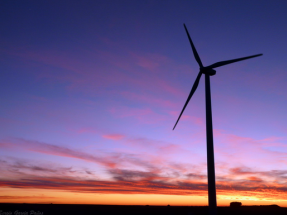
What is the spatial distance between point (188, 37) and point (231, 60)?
31.1 feet

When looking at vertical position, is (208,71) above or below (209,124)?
above

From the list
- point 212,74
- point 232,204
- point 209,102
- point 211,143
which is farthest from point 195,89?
point 232,204

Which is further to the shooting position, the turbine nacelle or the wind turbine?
the turbine nacelle

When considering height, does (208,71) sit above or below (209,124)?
above

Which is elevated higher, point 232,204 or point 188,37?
point 188,37

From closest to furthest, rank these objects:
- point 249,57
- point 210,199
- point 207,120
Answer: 1. point 210,199
2. point 207,120
3. point 249,57

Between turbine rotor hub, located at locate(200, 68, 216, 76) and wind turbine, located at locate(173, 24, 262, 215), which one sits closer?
wind turbine, located at locate(173, 24, 262, 215)

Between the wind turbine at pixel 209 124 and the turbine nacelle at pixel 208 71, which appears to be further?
the turbine nacelle at pixel 208 71

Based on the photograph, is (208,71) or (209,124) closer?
(209,124)

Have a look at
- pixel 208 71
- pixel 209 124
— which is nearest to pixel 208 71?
pixel 208 71

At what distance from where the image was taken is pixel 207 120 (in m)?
40.1

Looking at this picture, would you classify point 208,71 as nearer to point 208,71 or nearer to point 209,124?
point 208,71

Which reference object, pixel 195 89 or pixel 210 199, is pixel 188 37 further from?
pixel 210 199

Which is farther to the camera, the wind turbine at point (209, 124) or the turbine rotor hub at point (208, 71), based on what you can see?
the turbine rotor hub at point (208, 71)
